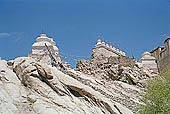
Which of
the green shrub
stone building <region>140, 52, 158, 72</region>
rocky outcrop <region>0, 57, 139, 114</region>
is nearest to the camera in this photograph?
the green shrub

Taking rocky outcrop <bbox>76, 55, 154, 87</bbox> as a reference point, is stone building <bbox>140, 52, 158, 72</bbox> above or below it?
above

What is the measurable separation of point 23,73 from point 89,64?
11.4 m

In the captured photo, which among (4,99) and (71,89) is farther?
(71,89)

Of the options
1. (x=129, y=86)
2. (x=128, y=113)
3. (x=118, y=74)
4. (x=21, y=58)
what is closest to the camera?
(x=128, y=113)

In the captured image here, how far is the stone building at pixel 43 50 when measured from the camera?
35.3 m

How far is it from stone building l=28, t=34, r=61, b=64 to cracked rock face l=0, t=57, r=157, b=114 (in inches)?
358

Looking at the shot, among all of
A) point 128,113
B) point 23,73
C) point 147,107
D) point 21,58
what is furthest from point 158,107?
point 21,58

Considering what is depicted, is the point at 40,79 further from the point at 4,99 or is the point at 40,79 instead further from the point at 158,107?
the point at 158,107

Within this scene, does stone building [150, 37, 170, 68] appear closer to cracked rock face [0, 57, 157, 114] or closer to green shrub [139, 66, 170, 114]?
cracked rock face [0, 57, 157, 114]

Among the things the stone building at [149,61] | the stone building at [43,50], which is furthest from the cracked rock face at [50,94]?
the stone building at [149,61]

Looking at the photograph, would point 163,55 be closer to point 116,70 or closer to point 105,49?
point 105,49

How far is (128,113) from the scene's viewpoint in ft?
70.3

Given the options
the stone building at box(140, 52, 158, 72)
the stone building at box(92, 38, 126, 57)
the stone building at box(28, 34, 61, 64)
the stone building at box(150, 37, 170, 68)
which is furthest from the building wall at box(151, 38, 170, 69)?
the stone building at box(28, 34, 61, 64)

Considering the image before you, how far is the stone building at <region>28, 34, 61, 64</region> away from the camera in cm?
→ 3530
